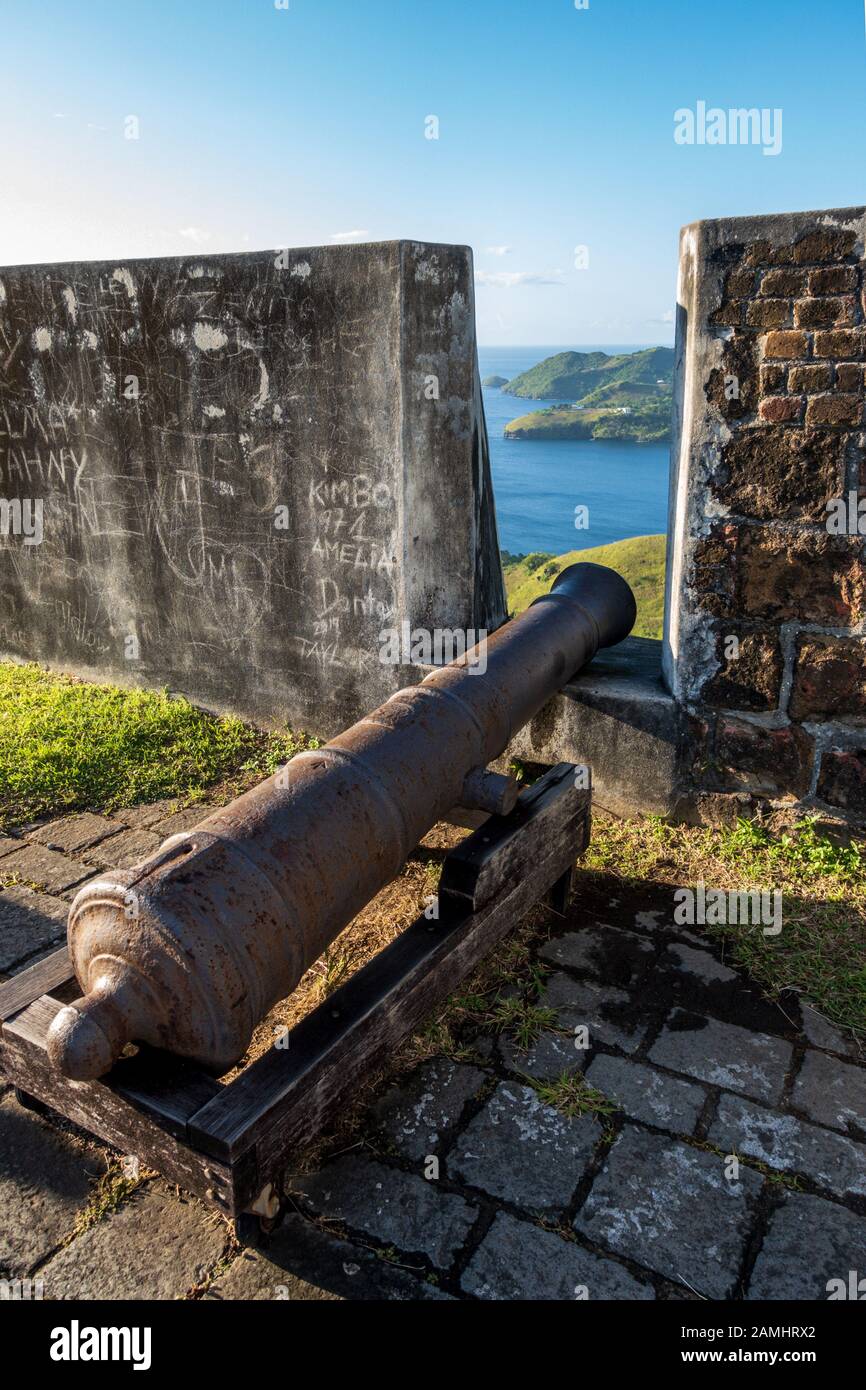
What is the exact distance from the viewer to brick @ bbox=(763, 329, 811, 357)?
140 inches

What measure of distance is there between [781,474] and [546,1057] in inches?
91.8

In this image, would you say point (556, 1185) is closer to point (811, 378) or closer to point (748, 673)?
point (748, 673)

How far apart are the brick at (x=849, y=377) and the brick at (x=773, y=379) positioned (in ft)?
0.48

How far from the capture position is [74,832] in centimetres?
454

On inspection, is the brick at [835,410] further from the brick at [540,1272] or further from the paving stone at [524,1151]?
the brick at [540,1272]

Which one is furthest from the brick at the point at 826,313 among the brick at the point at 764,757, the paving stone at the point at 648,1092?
the paving stone at the point at 648,1092

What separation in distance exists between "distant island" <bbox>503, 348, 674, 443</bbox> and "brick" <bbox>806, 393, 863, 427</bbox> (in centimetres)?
1633

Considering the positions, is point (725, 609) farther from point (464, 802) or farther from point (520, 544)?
point (520, 544)

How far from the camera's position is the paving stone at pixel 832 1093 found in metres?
2.72

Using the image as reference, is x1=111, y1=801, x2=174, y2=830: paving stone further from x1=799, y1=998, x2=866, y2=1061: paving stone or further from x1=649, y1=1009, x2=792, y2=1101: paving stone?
x1=799, y1=998, x2=866, y2=1061: paving stone

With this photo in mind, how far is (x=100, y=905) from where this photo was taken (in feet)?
6.86

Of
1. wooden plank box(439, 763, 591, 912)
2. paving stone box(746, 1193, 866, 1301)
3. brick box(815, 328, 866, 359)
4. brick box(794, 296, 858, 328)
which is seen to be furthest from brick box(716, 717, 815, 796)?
paving stone box(746, 1193, 866, 1301)

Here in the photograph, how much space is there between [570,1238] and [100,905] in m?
1.39
